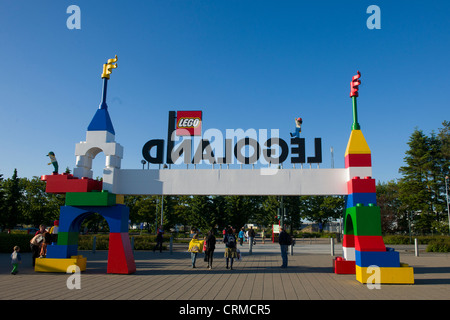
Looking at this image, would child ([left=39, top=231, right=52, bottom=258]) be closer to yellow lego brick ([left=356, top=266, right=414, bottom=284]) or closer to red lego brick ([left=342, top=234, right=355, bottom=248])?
yellow lego brick ([left=356, top=266, right=414, bottom=284])

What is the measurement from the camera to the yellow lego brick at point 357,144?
11.5 metres

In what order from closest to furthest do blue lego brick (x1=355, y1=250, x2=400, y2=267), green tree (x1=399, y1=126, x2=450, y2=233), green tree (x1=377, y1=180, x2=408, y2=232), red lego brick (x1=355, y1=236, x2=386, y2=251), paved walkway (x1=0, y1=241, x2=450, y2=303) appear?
paved walkway (x1=0, y1=241, x2=450, y2=303) < blue lego brick (x1=355, y1=250, x2=400, y2=267) < red lego brick (x1=355, y1=236, x2=386, y2=251) < green tree (x1=399, y1=126, x2=450, y2=233) < green tree (x1=377, y1=180, x2=408, y2=232)

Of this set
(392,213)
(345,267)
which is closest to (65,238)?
(345,267)

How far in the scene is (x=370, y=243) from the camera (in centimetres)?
1028

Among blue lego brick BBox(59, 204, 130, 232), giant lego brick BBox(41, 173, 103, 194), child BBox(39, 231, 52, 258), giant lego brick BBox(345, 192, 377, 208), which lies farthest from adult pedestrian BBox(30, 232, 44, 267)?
giant lego brick BBox(345, 192, 377, 208)

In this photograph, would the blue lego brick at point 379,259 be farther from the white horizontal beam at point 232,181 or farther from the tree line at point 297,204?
the tree line at point 297,204

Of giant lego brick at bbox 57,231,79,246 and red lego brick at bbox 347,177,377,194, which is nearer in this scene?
red lego brick at bbox 347,177,377,194

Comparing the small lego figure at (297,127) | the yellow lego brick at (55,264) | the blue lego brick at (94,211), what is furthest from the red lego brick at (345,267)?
the yellow lego brick at (55,264)

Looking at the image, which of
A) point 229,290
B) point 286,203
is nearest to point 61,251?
point 229,290

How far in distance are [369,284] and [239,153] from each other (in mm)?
6779

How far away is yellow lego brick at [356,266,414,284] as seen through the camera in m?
9.75

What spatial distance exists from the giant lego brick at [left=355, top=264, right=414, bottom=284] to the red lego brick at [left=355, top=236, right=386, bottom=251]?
2.16ft
